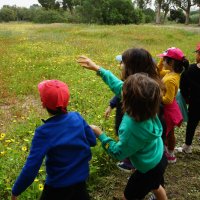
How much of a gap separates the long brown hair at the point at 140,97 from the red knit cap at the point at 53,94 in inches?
20.0

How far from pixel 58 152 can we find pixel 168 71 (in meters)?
2.42

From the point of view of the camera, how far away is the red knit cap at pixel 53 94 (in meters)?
2.56

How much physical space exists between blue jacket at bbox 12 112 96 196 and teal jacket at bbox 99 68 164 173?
9.0 inches

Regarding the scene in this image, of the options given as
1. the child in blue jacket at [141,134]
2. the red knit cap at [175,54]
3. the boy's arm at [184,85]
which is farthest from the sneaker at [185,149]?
the child in blue jacket at [141,134]

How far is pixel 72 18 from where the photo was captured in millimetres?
59656

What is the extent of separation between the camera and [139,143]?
2838 millimetres

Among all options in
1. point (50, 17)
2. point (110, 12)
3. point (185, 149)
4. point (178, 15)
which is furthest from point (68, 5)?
point (185, 149)

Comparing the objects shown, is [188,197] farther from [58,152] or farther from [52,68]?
[52,68]

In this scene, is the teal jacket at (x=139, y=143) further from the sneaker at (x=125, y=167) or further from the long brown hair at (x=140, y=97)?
the sneaker at (x=125, y=167)

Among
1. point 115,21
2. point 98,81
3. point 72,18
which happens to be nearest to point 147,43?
point 98,81

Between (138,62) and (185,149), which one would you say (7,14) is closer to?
(185,149)

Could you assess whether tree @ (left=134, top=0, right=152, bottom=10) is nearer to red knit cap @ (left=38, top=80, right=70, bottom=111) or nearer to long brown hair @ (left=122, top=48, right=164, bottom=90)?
long brown hair @ (left=122, top=48, right=164, bottom=90)

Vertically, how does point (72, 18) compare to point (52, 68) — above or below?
below

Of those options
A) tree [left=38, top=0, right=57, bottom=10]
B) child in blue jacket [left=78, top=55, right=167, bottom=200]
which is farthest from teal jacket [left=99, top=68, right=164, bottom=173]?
tree [left=38, top=0, right=57, bottom=10]
